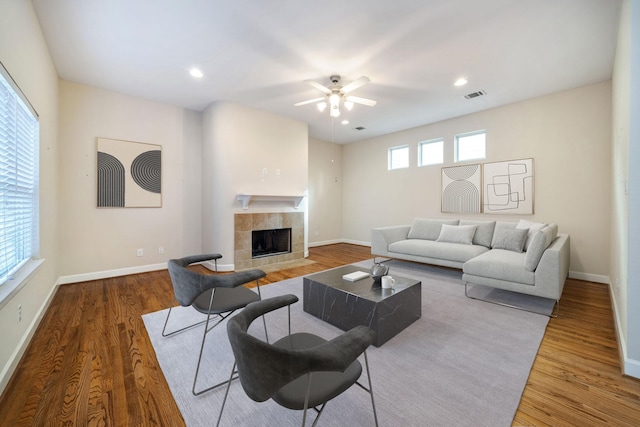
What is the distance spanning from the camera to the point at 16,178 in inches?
85.4

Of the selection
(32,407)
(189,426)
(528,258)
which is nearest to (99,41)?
(32,407)

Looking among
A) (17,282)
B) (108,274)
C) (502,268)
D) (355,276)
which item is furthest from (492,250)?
(108,274)

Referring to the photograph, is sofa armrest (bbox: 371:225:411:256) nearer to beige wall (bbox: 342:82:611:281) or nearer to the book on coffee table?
beige wall (bbox: 342:82:611:281)

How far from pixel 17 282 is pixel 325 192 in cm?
589

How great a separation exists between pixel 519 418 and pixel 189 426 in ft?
5.78

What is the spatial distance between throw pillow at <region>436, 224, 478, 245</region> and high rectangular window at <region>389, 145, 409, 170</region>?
2038 millimetres

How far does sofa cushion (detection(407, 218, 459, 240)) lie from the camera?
4879mm

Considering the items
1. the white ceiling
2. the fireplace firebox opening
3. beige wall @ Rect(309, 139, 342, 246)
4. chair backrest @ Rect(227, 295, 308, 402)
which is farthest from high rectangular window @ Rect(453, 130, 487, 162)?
chair backrest @ Rect(227, 295, 308, 402)

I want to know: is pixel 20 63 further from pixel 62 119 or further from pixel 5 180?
pixel 62 119

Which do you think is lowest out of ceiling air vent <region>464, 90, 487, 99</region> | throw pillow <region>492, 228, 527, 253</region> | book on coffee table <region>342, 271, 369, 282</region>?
book on coffee table <region>342, 271, 369, 282</region>

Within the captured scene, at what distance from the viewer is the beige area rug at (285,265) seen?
15.2 ft

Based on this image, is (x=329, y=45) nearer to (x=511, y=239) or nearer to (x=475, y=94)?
(x=475, y=94)

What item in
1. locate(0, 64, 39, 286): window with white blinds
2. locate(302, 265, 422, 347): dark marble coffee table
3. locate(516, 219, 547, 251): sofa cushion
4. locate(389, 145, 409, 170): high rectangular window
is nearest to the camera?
locate(0, 64, 39, 286): window with white blinds

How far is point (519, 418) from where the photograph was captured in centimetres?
→ 141
